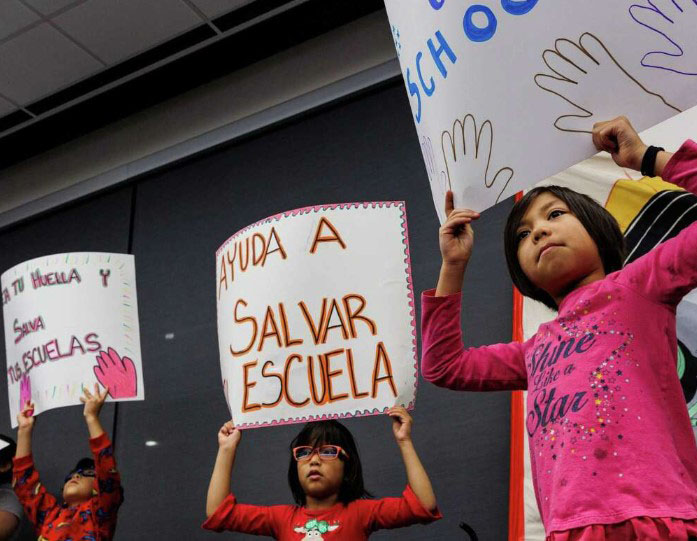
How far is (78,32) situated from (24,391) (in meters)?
1.50

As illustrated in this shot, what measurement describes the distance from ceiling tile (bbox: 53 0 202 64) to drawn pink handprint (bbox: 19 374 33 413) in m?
1.45

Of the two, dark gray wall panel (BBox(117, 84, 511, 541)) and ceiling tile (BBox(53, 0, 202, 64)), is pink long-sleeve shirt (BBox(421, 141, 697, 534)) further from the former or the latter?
ceiling tile (BBox(53, 0, 202, 64))

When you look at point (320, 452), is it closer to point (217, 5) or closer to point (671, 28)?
point (671, 28)

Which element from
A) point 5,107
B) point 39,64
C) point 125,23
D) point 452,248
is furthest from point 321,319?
point 5,107

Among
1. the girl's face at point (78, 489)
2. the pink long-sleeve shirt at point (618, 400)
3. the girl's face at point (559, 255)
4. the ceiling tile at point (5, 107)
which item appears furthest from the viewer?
the ceiling tile at point (5, 107)

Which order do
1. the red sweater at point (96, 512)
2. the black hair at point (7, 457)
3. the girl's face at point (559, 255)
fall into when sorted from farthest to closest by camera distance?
the black hair at point (7, 457)
the red sweater at point (96, 512)
the girl's face at point (559, 255)

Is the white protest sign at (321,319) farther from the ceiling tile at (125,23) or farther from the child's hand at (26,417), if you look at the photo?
the ceiling tile at (125,23)

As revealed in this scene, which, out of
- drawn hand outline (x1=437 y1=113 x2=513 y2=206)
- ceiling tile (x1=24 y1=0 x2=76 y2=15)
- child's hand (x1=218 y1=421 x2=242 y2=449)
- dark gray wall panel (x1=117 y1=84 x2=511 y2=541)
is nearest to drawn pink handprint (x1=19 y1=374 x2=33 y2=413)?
dark gray wall panel (x1=117 y1=84 x2=511 y2=541)

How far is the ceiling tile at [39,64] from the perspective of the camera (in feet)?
10.6

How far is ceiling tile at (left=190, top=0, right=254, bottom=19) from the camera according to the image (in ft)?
10.1

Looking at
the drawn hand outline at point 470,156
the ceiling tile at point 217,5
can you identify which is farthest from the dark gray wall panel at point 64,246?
the drawn hand outline at point 470,156

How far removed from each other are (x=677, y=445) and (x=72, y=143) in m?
3.37

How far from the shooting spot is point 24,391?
2432 millimetres

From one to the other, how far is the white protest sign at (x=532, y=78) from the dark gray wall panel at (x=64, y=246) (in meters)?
2.27
